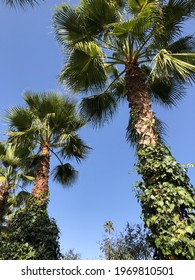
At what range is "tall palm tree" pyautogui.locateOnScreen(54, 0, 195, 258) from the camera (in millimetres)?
5246

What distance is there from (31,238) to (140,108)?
4318 millimetres

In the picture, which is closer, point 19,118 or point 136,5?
point 136,5

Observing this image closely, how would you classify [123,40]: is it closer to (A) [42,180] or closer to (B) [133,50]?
(B) [133,50]

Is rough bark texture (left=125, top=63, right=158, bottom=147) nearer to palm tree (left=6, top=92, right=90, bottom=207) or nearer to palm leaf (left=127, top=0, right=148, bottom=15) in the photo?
palm leaf (left=127, top=0, right=148, bottom=15)

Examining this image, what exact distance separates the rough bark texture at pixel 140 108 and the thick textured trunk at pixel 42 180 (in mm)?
3702

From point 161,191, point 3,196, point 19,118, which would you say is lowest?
point 161,191

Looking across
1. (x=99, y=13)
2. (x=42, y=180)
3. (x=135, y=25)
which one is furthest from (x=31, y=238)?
(x=99, y=13)

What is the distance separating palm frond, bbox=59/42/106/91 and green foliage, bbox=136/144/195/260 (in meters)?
2.53

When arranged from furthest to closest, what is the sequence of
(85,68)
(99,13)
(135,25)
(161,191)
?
(85,68)
(99,13)
(135,25)
(161,191)

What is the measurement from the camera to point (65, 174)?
9.93m

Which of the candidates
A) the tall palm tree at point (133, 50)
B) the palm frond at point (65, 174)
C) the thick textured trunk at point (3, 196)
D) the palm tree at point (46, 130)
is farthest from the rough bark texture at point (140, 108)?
the thick textured trunk at point (3, 196)

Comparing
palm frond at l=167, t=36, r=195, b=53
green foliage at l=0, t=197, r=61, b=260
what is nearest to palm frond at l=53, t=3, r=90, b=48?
palm frond at l=167, t=36, r=195, b=53
